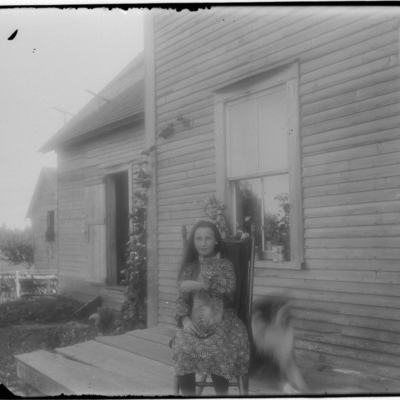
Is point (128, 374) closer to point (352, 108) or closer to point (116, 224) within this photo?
point (352, 108)

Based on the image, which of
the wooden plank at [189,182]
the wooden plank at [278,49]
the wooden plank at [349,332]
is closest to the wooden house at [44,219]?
the wooden plank at [189,182]

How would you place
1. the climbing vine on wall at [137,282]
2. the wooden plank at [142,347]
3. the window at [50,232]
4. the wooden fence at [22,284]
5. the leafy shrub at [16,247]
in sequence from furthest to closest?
1. the leafy shrub at [16,247]
2. the window at [50,232]
3. the wooden fence at [22,284]
4. the climbing vine on wall at [137,282]
5. the wooden plank at [142,347]

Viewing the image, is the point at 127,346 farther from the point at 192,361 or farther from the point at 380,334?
the point at 380,334

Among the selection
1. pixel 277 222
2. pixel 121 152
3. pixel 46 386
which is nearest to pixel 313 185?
pixel 277 222

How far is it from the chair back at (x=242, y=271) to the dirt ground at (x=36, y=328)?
284 cm

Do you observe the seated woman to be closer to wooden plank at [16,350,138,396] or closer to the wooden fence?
wooden plank at [16,350,138,396]

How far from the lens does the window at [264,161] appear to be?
444 cm

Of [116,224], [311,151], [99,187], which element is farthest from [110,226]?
[311,151]

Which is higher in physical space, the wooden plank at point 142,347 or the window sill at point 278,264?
the window sill at point 278,264

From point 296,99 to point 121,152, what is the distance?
18.9ft

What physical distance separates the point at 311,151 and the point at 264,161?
24.3 inches

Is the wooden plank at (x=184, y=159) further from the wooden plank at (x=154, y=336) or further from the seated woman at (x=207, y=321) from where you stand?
the seated woman at (x=207, y=321)

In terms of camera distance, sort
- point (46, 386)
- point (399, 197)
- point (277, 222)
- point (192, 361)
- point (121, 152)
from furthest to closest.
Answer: point (121, 152) < point (277, 222) < point (46, 386) < point (399, 197) < point (192, 361)

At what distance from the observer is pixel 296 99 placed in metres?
4.41
